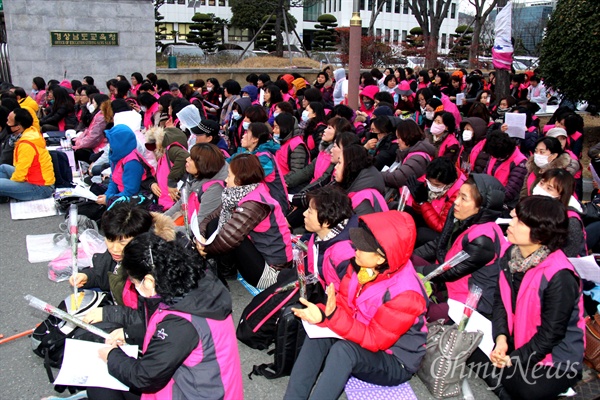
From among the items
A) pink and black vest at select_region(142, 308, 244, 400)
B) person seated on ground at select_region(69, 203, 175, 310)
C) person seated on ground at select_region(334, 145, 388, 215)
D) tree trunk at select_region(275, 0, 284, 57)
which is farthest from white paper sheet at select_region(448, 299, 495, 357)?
tree trunk at select_region(275, 0, 284, 57)

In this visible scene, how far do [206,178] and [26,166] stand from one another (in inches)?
126

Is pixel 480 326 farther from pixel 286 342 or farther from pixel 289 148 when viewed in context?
pixel 289 148

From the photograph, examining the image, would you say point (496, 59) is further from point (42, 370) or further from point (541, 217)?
point (42, 370)

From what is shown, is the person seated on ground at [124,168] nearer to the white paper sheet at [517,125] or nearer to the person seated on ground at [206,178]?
the person seated on ground at [206,178]

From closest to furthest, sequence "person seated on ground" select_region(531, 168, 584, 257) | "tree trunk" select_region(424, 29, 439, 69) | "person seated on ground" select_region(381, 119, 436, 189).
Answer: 1. "person seated on ground" select_region(531, 168, 584, 257)
2. "person seated on ground" select_region(381, 119, 436, 189)
3. "tree trunk" select_region(424, 29, 439, 69)

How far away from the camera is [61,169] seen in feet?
24.4

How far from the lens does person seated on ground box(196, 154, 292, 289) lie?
441cm

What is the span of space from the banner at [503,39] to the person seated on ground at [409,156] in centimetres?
499

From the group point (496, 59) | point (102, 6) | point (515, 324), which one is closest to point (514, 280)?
point (515, 324)

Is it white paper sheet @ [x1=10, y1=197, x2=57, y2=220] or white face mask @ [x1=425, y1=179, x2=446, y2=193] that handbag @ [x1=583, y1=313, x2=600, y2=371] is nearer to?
white face mask @ [x1=425, y1=179, x2=446, y2=193]

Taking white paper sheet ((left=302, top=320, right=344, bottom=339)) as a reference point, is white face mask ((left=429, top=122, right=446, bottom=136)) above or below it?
above

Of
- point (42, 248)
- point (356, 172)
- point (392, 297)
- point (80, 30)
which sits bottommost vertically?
point (42, 248)

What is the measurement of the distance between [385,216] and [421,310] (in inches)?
22.2

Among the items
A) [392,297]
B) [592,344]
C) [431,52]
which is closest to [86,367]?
[392,297]
